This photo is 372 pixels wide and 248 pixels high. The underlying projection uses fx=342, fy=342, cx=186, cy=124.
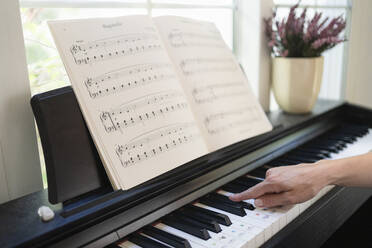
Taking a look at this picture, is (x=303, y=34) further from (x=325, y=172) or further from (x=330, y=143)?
(x=325, y=172)

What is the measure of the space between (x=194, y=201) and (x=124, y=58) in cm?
48

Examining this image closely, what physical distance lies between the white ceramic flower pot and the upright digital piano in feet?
2.21

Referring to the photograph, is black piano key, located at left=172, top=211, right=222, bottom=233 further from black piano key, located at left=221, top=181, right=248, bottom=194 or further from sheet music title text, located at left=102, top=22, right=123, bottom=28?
sheet music title text, located at left=102, top=22, right=123, bottom=28

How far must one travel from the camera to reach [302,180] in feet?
3.37

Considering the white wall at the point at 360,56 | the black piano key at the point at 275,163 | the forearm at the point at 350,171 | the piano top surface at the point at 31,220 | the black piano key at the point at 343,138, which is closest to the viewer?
the piano top surface at the point at 31,220

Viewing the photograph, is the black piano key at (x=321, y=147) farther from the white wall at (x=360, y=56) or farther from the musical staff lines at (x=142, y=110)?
the white wall at (x=360, y=56)

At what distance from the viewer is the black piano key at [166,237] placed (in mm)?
837

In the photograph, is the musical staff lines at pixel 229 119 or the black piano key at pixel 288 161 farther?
the black piano key at pixel 288 161

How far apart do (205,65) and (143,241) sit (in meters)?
0.68

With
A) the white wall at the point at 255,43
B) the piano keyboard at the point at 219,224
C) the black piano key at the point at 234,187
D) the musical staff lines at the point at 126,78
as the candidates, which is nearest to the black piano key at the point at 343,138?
the white wall at the point at 255,43

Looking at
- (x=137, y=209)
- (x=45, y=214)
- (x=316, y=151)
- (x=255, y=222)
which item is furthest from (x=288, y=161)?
(x=45, y=214)

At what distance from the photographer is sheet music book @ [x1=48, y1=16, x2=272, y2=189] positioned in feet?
2.98

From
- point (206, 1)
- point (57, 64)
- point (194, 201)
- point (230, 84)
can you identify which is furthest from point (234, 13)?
point (194, 201)

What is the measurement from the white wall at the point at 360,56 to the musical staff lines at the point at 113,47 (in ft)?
7.08
